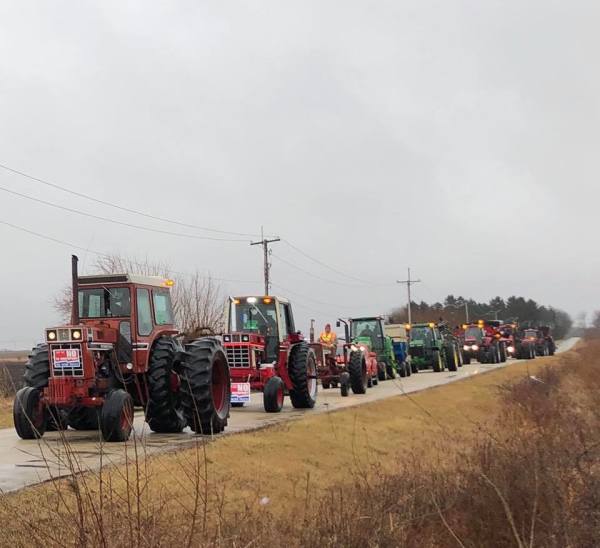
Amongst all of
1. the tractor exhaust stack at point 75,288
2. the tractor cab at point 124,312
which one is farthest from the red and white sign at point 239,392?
the tractor exhaust stack at point 75,288

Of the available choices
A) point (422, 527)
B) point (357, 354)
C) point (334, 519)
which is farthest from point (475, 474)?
point (357, 354)

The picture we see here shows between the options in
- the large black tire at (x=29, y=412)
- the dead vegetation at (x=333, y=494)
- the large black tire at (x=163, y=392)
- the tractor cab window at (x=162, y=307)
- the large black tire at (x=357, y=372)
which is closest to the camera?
the dead vegetation at (x=333, y=494)

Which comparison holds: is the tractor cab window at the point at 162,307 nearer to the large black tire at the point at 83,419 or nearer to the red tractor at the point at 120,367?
the red tractor at the point at 120,367

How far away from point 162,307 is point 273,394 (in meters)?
3.92

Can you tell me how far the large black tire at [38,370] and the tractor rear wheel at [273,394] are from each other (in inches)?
206

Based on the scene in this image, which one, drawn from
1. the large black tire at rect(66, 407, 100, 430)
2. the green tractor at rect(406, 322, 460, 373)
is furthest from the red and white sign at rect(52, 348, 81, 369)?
the green tractor at rect(406, 322, 460, 373)

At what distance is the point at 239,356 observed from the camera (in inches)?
583

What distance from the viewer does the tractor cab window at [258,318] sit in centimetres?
1588

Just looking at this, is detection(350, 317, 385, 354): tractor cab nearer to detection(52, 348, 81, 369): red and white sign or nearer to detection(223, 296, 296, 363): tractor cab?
detection(223, 296, 296, 363): tractor cab

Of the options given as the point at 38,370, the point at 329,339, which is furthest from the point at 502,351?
the point at 38,370

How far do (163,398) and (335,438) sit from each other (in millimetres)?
3047

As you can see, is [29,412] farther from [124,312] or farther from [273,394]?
[273,394]

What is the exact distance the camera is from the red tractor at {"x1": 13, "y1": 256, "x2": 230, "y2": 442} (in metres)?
10.1

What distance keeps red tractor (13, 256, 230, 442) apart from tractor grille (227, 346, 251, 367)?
2.94 meters
